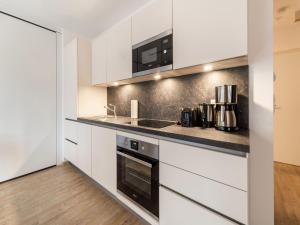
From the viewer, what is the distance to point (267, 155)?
112cm

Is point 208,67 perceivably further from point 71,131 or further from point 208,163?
point 71,131

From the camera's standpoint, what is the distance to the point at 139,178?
1451 millimetres

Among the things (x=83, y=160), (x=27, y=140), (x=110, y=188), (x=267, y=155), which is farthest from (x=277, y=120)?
(x=27, y=140)

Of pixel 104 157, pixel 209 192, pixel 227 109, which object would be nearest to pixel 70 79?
pixel 104 157

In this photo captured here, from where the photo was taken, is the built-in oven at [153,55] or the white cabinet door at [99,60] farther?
the white cabinet door at [99,60]

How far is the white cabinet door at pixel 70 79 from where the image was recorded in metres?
2.41

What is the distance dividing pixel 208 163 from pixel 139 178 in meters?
0.75

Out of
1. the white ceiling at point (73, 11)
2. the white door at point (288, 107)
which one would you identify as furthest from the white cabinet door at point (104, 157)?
the white door at point (288, 107)

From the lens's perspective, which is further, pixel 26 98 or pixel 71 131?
pixel 71 131

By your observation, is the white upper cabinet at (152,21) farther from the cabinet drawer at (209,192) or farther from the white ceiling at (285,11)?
the white ceiling at (285,11)

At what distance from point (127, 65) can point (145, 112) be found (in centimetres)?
67

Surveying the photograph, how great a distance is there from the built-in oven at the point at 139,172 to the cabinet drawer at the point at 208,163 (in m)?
0.17

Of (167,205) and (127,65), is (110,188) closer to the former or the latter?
(167,205)

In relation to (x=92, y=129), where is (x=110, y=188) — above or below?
below
